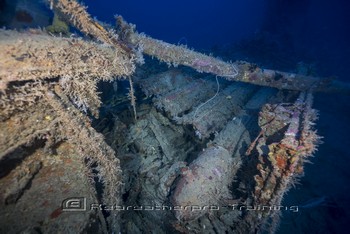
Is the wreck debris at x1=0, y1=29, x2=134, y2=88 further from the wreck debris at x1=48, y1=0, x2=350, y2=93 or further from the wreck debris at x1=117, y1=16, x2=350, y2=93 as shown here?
the wreck debris at x1=117, y1=16, x2=350, y2=93

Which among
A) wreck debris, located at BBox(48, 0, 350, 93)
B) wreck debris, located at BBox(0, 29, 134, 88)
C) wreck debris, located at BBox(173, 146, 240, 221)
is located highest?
wreck debris, located at BBox(48, 0, 350, 93)

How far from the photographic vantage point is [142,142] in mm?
5285

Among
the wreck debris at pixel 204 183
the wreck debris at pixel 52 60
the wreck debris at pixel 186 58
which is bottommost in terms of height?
the wreck debris at pixel 204 183

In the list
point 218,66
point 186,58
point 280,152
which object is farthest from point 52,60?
point 218,66

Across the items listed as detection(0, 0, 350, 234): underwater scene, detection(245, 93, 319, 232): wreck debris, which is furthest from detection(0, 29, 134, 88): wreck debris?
detection(245, 93, 319, 232): wreck debris

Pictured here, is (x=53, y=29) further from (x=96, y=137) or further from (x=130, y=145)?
(x=96, y=137)

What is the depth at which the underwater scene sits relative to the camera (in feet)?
8.18

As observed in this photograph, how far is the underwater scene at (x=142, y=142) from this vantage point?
2.49m

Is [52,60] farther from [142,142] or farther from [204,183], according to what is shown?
[142,142]

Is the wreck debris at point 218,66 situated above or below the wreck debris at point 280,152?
above

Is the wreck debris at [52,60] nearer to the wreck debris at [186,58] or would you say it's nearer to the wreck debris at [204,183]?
the wreck debris at [186,58]

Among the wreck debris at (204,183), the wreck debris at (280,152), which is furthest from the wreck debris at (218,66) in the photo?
the wreck debris at (204,183)

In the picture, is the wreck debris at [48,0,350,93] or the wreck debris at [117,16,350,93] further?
the wreck debris at [117,16,350,93]

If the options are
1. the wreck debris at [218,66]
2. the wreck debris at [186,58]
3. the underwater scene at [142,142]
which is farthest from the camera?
the wreck debris at [218,66]
